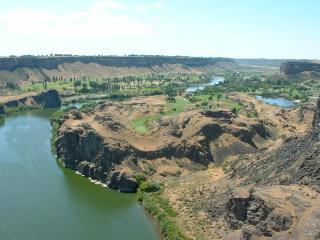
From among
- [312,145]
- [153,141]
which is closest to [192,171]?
[153,141]

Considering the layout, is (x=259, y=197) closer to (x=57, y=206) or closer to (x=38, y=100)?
(x=57, y=206)

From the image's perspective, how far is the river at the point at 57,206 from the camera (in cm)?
6159

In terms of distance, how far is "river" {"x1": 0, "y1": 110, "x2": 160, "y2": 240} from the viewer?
2425 inches

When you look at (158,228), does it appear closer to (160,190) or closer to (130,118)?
(160,190)

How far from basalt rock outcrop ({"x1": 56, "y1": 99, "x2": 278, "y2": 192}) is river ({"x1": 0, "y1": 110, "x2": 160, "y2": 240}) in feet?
9.70

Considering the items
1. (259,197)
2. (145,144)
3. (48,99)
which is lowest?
(48,99)

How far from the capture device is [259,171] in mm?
67438

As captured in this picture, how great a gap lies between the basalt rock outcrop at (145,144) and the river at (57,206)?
2.96 metres

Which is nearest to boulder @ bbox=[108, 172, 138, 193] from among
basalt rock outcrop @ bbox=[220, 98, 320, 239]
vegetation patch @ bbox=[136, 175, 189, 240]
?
vegetation patch @ bbox=[136, 175, 189, 240]

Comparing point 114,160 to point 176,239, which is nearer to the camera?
point 176,239

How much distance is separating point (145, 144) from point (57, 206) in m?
23.1

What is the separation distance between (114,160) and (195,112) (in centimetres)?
2748

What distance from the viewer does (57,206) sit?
A: 7094cm

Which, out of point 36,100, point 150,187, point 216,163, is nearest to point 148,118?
point 216,163
